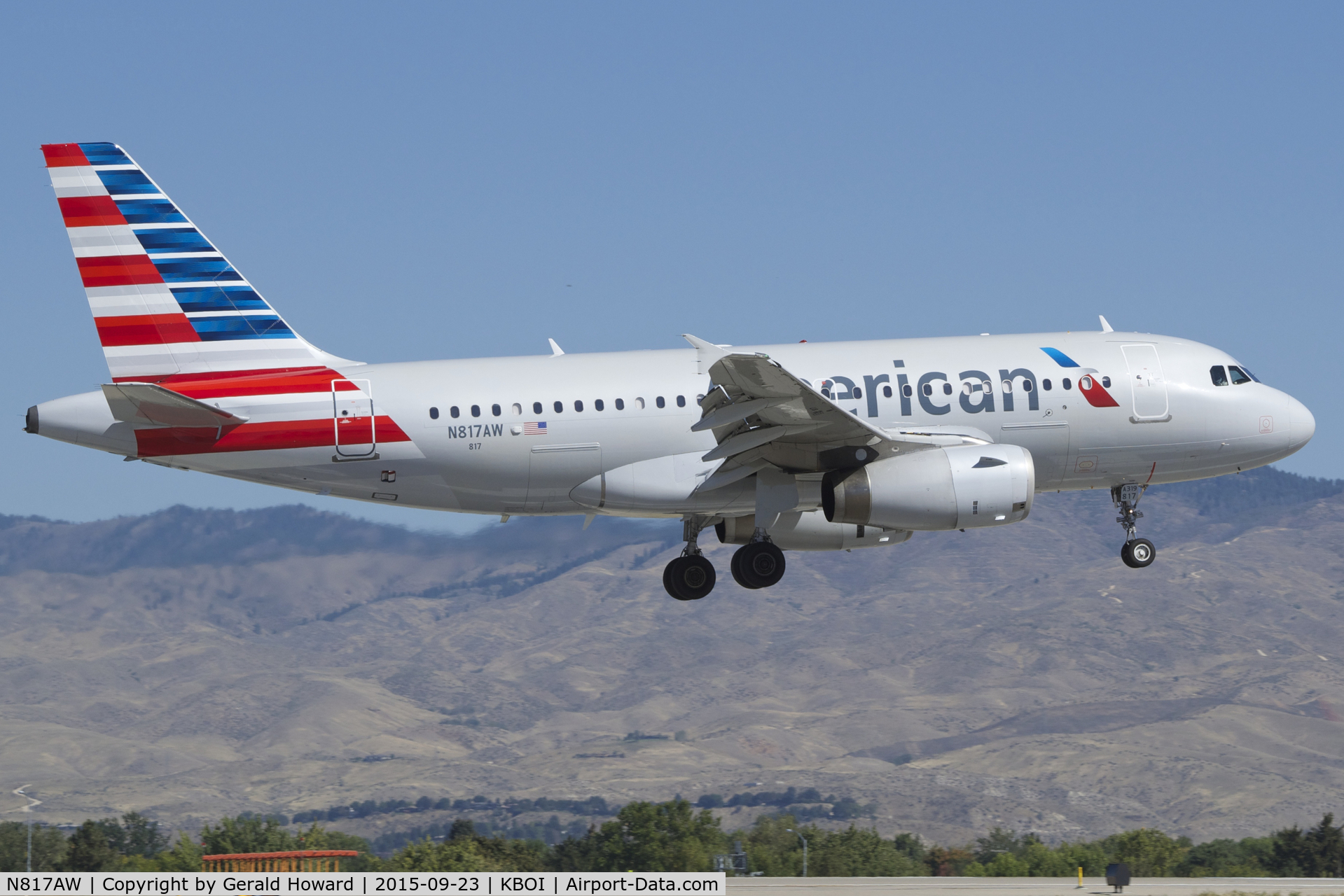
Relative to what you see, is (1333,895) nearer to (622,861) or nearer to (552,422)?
(552,422)

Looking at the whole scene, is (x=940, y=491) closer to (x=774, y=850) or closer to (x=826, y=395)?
(x=826, y=395)

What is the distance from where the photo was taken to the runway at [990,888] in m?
40.1

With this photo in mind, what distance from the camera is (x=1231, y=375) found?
40656mm

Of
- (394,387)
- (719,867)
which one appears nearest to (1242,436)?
(394,387)

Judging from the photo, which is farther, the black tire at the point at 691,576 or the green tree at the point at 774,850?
the green tree at the point at 774,850

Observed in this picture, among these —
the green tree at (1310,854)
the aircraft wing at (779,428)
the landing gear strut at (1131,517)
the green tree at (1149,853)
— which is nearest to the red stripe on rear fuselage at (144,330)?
the aircraft wing at (779,428)

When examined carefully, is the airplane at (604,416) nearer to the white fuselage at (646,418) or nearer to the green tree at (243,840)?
the white fuselage at (646,418)

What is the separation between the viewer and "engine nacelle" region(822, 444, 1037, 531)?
36.1m

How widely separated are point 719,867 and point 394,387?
302 feet

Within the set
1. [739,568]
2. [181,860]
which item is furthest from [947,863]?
[739,568]

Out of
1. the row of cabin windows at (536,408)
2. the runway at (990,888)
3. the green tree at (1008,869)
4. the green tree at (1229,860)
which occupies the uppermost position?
the row of cabin windows at (536,408)

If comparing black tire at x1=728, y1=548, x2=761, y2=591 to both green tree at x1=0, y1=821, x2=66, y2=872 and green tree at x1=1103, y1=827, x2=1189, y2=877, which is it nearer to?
green tree at x1=1103, y1=827, x2=1189, y2=877

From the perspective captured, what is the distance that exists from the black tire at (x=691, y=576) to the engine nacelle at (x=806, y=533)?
88 cm

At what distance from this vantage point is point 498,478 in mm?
37812
